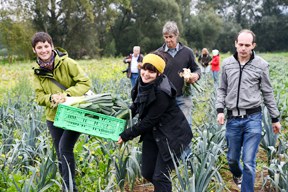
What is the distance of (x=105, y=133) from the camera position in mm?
2768

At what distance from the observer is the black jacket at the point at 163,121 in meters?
2.65

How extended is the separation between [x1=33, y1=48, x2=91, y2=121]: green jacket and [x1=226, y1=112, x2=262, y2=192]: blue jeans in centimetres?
123

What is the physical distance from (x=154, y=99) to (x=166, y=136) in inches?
11.2

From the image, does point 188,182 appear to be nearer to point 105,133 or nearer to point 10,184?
point 105,133

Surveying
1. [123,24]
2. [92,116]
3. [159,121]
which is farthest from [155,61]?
[123,24]

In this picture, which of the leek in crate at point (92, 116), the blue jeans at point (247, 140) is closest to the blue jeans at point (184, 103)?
the blue jeans at point (247, 140)

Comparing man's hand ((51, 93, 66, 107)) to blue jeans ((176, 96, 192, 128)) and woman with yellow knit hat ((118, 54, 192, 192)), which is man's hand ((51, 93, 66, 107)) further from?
blue jeans ((176, 96, 192, 128))

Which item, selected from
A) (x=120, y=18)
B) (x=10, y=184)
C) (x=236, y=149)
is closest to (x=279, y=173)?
(x=236, y=149)

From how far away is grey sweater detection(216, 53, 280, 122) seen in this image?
2.95 metres

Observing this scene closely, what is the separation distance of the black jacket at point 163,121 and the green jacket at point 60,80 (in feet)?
1.68

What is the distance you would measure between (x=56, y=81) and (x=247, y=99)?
151 cm

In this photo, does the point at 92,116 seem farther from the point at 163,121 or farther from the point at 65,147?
the point at 163,121

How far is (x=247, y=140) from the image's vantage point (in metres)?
2.97

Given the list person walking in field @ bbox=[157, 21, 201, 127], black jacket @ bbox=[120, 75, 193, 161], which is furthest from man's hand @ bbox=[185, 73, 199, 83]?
black jacket @ bbox=[120, 75, 193, 161]
